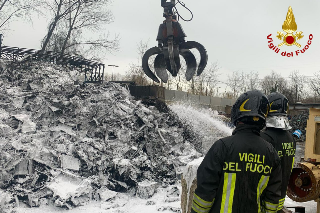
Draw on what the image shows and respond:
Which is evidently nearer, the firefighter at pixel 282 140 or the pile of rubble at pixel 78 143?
the firefighter at pixel 282 140

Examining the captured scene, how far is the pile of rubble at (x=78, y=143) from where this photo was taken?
7.00 meters

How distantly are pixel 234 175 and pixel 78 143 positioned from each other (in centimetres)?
710

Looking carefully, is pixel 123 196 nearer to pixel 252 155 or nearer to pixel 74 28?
pixel 252 155

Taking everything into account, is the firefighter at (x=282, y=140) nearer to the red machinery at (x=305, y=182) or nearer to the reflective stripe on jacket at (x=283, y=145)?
the reflective stripe on jacket at (x=283, y=145)

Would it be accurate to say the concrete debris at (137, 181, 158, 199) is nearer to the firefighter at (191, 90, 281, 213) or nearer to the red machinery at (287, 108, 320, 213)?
the red machinery at (287, 108, 320, 213)

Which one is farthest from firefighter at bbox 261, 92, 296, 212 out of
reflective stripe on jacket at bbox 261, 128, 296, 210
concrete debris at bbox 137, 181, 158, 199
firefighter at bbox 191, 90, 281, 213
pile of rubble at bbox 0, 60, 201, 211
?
pile of rubble at bbox 0, 60, 201, 211

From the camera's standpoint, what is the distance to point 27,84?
38.0ft

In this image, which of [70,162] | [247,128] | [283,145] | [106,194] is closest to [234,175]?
[247,128]

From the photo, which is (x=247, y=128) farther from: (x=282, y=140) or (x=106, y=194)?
(x=106, y=194)

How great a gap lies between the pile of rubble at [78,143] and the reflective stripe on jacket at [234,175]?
5.21 meters

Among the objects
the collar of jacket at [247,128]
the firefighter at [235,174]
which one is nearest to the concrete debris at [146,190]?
the firefighter at [235,174]

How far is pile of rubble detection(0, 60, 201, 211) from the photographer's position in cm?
700

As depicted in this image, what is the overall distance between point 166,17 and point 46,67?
10698 millimetres

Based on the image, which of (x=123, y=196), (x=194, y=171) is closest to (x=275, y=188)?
(x=194, y=171)
